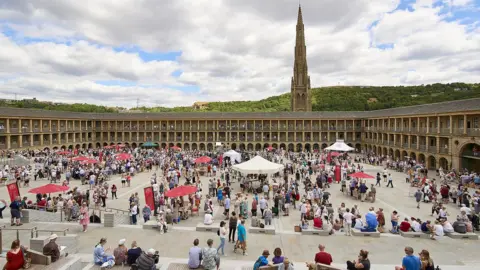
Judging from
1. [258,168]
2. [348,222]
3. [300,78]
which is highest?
[300,78]

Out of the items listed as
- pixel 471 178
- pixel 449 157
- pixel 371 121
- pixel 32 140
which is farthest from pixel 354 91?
pixel 32 140

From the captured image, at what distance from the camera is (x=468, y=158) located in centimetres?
2941

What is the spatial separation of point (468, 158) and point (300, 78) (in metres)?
58.9

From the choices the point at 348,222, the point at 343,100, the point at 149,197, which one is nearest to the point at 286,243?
the point at 348,222

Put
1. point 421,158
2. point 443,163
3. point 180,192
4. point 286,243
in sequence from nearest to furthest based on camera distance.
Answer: point 286,243, point 180,192, point 443,163, point 421,158

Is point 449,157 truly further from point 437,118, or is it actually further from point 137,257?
point 137,257

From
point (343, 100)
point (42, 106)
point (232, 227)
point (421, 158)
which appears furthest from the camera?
point (343, 100)

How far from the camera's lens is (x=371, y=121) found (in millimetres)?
53812

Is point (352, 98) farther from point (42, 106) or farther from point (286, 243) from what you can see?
point (42, 106)

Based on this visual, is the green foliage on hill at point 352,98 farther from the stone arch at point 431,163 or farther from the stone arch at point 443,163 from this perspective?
the stone arch at point 443,163

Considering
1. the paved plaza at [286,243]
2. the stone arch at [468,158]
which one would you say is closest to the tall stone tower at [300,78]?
the stone arch at [468,158]

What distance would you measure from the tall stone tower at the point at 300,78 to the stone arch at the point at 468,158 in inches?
2129

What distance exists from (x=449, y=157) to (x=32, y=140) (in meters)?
59.5

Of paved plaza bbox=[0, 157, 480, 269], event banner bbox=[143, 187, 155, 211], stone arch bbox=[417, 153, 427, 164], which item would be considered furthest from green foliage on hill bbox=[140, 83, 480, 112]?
event banner bbox=[143, 187, 155, 211]
